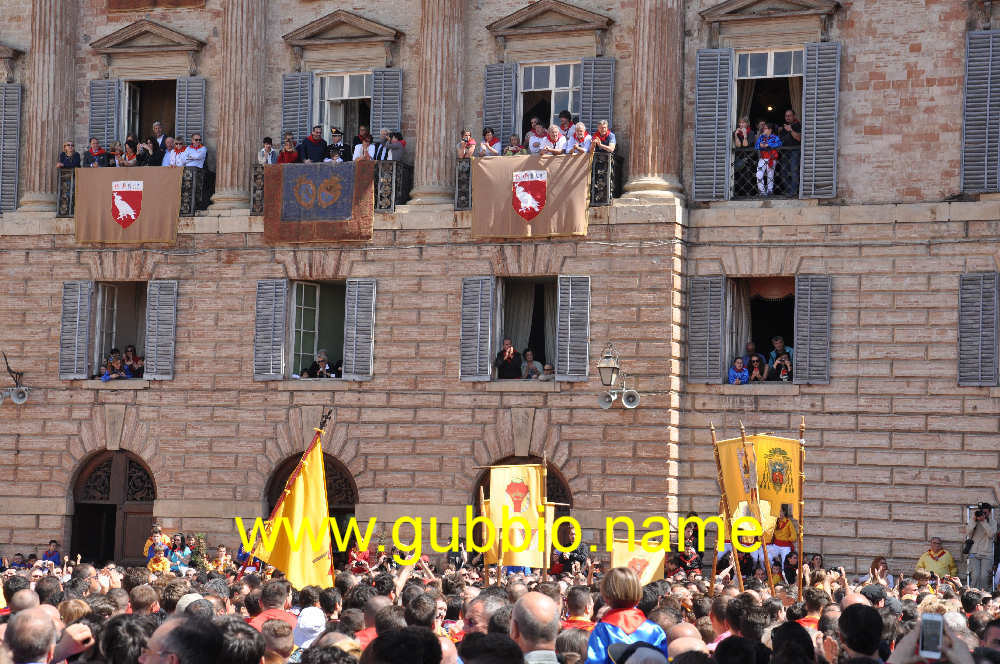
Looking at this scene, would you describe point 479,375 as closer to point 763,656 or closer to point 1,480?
point 1,480

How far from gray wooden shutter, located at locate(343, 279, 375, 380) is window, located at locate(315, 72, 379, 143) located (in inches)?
132

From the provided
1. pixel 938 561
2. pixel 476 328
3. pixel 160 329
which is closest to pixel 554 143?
pixel 476 328

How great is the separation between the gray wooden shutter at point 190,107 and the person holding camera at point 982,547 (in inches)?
646

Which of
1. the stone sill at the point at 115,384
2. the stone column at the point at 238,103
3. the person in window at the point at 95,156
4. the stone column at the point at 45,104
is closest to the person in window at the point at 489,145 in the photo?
the stone column at the point at 238,103

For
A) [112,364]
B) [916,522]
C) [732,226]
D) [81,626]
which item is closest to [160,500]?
[112,364]

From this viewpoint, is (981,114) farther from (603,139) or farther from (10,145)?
(10,145)

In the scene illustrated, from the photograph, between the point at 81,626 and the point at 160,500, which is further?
the point at 160,500

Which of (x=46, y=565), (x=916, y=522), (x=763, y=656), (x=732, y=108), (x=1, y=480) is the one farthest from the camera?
(x=1, y=480)

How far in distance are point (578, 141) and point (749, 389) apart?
5431mm

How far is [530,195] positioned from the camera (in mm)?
29797

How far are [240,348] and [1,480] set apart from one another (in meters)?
5.60

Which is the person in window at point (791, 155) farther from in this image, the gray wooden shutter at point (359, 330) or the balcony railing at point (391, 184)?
the gray wooden shutter at point (359, 330)

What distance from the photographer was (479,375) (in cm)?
2997

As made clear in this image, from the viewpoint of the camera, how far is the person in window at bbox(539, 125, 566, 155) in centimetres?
2980
